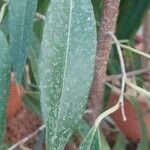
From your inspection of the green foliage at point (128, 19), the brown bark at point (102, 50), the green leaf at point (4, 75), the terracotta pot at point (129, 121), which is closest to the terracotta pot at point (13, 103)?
the terracotta pot at point (129, 121)

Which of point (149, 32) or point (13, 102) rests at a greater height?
point (149, 32)

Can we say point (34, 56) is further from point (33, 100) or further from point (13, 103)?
point (13, 103)

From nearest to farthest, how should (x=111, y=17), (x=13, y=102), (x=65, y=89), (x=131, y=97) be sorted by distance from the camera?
(x=65, y=89), (x=111, y=17), (x=131, y=97), (x=13, y=102)

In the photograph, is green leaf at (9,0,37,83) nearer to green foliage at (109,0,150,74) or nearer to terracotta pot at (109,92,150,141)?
green foliage at (109,0,150,74)

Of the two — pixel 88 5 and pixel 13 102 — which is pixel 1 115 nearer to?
pixel 88 5

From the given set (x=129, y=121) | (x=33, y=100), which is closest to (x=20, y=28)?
(x=33, y=100)

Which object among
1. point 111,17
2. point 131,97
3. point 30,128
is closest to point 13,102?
point 30,128
